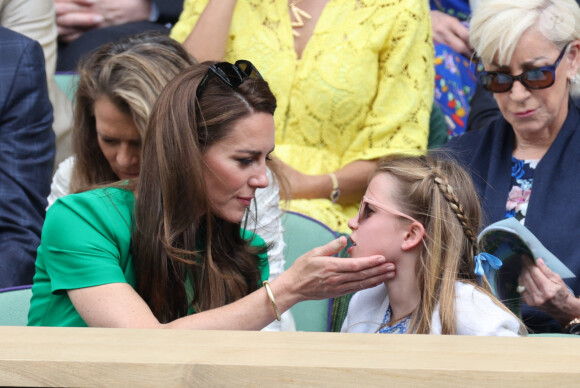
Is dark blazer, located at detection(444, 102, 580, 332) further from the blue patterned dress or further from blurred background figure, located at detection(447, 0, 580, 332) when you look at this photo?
the blue patterned dress

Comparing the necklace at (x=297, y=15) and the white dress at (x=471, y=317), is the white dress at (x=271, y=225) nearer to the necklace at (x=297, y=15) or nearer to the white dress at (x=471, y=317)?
the white dress at (x=471, y=317)

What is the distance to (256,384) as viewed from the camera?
973 mm

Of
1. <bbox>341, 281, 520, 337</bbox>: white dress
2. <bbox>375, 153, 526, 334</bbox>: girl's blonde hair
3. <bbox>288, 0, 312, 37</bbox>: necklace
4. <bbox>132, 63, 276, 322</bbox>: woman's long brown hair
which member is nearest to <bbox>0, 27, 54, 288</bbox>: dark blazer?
<bbox>132, 63, 276, 322</bbox>: woman's long brown hair

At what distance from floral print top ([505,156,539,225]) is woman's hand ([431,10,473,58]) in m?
1.10

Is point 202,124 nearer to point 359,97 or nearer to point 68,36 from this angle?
point 359,97

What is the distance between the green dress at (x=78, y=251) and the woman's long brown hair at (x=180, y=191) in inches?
1.7

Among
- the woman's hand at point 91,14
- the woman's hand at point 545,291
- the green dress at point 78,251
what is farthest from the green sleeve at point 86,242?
the woman's hand at point 91,14

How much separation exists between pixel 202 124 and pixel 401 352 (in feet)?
3.20

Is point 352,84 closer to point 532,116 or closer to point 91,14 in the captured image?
point 532,116

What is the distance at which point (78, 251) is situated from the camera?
177 centimetres

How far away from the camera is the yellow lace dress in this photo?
302 cm

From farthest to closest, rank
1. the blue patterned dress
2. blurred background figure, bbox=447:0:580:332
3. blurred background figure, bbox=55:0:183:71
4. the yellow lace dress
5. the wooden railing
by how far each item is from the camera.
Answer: the blue patterned dress < blurred background figure, bbox=55:0:183:71 < the yellow lace dress < blurred background figure, bbox=447:0:580:332 < the wooden railing

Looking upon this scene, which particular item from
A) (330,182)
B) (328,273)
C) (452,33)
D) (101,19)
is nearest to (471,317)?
(328,273)

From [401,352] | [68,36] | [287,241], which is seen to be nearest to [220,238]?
[287,241]
